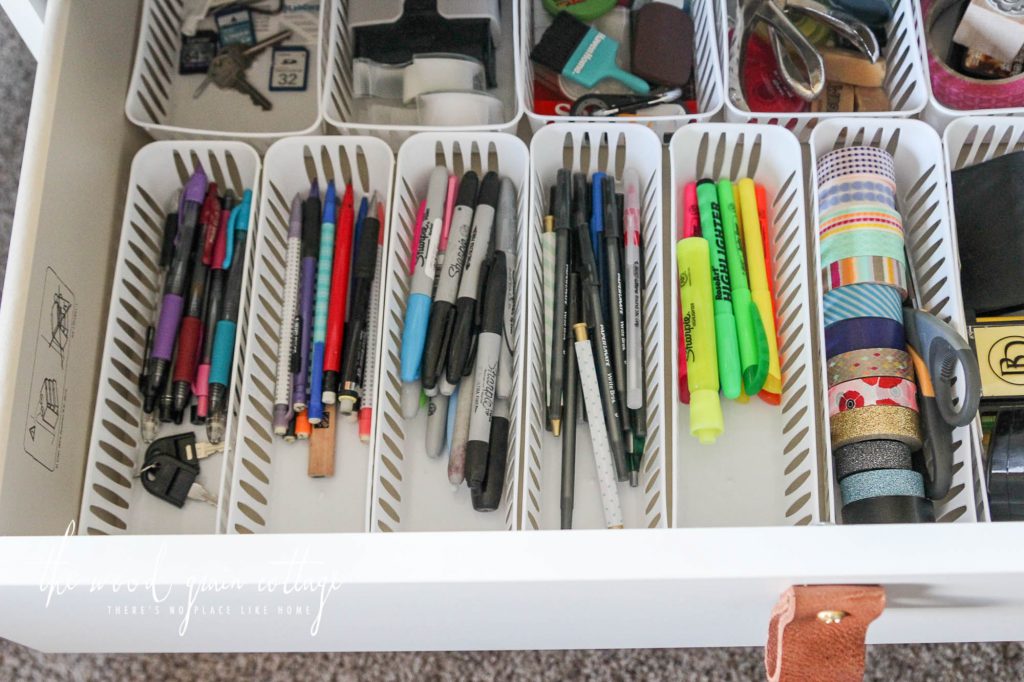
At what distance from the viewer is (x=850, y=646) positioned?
58 cm

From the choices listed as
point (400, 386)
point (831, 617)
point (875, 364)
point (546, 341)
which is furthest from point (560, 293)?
point (831, 617)

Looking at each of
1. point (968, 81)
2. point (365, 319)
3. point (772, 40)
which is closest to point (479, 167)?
point (365, 319)

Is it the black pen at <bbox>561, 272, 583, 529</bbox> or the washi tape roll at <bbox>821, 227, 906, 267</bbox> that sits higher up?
the washi tape roll at <bbox>821, 227, 906, 267</bbox>

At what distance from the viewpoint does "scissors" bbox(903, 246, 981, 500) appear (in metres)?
0.73

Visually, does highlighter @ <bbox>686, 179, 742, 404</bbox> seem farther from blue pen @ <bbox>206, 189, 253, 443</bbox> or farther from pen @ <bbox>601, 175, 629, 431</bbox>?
blue pen @ <bbox>206, 189, 253, 443</bbox>

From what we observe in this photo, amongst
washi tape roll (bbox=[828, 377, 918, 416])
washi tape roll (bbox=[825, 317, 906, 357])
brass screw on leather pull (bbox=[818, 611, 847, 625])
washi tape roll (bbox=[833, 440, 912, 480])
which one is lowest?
brass screw on leather pull (bbox=[818, 611, 847, 625])

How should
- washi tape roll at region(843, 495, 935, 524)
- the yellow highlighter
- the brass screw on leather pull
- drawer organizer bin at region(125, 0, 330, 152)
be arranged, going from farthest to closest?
1. drawer organizer bin at region(125, 0, 330, 152)
2. the yellow highlighter
3. washi tape roll at region(843, 495, 935, 524)
4. the brass screw on leather pull

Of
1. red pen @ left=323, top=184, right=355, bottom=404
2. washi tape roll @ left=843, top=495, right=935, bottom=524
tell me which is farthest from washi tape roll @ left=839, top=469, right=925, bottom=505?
red pen @ left=323, top=184, right=355, bottom=404

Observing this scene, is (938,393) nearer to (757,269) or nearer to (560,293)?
(757,269)

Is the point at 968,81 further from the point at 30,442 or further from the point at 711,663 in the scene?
the point at 30,442

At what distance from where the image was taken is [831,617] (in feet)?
1.85

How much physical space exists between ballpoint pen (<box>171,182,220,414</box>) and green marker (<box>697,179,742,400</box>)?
43 cm

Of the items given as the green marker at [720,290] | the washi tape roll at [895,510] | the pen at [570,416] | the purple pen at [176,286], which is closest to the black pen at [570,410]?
the pen at [570,416]

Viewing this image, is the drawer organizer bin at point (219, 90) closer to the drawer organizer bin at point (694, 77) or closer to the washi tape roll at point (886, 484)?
the drawer organizer bin at point (694, 77)
